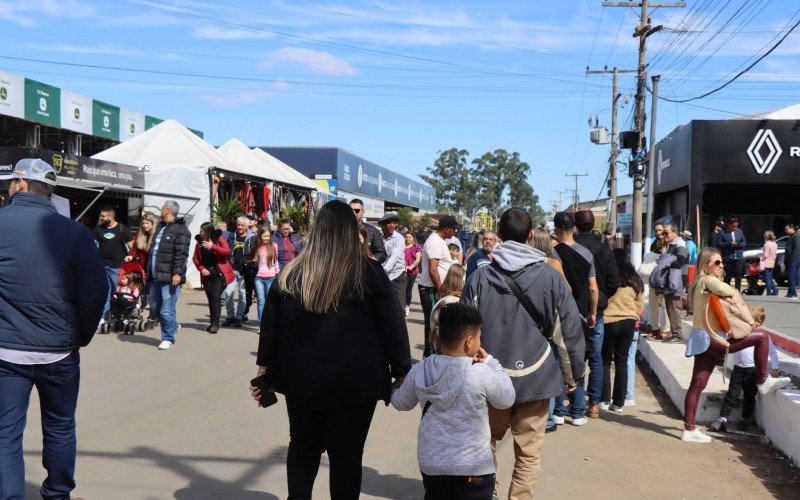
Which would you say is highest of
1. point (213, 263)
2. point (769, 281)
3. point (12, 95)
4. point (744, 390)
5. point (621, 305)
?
point (12, 95)

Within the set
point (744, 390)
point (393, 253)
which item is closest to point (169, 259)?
point (393, 253)

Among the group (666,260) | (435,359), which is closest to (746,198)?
(666,260)

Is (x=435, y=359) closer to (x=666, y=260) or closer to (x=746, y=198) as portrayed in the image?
(x=666, y=260)

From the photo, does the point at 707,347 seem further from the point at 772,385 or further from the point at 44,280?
the point at 44,280

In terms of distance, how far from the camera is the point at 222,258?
12.3 m

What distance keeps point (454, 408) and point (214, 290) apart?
9058mm

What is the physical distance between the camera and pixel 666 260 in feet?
41.1

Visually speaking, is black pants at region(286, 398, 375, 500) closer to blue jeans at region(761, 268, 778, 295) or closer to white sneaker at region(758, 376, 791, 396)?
white sneaker at region(758, 376, 791, 396)

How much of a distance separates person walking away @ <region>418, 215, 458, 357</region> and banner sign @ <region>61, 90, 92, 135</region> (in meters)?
25.4

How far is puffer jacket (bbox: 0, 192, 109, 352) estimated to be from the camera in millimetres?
4184

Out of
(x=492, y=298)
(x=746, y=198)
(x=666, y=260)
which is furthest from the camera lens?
(x=746, y=198)

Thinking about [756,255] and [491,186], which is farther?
[491,186]

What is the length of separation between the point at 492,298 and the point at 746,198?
29.3 m

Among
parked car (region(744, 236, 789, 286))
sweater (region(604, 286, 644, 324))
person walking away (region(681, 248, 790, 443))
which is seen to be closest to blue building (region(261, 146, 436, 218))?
parked car (region(744, 236, 789, 286))
